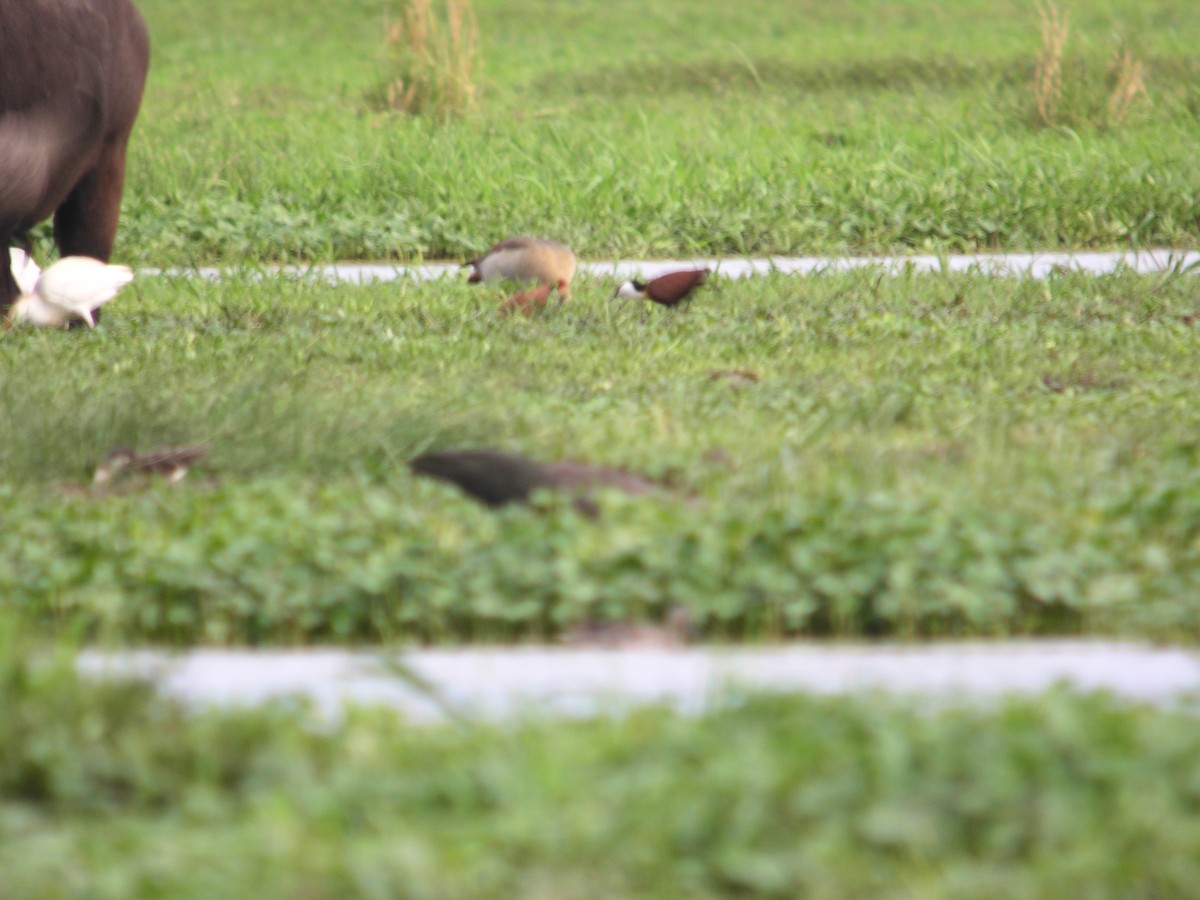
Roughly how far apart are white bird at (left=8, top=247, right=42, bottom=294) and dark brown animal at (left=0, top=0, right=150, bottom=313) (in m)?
0.03

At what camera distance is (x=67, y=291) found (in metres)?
6.41

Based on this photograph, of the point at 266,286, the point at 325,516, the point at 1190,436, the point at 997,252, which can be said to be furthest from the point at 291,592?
the point at 997,252

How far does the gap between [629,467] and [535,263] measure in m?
3.29

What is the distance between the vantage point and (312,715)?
2.68m

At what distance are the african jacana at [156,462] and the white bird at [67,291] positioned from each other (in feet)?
7.80

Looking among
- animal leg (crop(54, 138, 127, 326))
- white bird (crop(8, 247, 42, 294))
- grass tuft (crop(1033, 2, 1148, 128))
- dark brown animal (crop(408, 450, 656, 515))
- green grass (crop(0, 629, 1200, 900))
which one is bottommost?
grass tuft (crop(1033, 2, 1148, 128))

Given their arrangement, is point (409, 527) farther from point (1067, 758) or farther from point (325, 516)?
point (1067, 758)

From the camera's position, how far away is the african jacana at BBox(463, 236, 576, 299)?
23.7ft

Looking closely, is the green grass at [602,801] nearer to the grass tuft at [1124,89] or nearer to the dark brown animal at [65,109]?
the dark brown animal at [65,109]

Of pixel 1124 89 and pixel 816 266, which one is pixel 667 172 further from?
pixel 1124 89

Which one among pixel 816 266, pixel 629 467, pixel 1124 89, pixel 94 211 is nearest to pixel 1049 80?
pixel 1124 89

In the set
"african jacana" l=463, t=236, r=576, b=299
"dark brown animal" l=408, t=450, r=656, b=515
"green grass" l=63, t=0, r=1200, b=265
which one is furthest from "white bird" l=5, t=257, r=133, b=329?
"dark brown animal" l=408, t=450, r=656, b=515

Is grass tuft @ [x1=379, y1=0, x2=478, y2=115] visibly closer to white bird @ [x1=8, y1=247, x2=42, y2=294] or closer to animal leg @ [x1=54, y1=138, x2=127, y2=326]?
animal leg @ [x1=54, y1=138, x2=127, y2=326]

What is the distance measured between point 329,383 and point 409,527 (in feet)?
6.18
